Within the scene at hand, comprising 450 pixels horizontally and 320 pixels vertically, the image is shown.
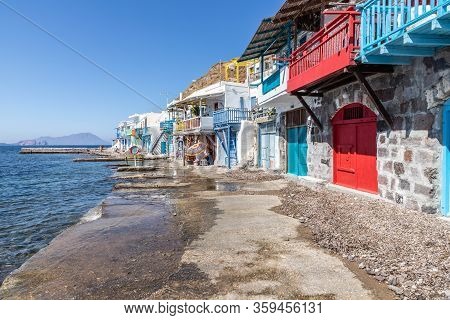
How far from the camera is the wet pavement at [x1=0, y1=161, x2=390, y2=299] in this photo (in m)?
4.41

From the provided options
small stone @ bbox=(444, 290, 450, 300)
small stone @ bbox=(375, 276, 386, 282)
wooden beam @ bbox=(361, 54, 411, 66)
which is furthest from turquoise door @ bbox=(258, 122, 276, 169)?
small stone @ bbox=(444, 290, 450, 300)

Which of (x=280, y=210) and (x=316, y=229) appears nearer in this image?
(x=316, y=229)

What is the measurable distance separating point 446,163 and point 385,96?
104 inches

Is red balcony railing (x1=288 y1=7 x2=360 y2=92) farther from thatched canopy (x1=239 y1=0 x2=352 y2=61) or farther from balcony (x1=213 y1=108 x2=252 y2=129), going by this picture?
balcony (x1=213 y1=108 x2=252 y2=129)


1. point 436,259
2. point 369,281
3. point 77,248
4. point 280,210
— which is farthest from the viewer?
point 280,210

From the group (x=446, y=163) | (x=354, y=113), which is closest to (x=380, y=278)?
(x=446, y=163)

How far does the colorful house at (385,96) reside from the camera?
6.90m

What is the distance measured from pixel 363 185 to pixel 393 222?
150 inches

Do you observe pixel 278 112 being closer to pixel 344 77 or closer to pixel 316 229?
pixel 344 77

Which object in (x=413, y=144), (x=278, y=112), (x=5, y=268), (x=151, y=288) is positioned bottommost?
(x=5, y=268)

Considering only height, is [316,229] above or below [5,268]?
above

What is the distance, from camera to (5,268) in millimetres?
7031

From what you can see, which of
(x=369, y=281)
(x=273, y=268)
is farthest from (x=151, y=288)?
(x=369, y=281)

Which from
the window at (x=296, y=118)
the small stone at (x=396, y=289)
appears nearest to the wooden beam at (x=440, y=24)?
the small stone at (x=396, y=289)
